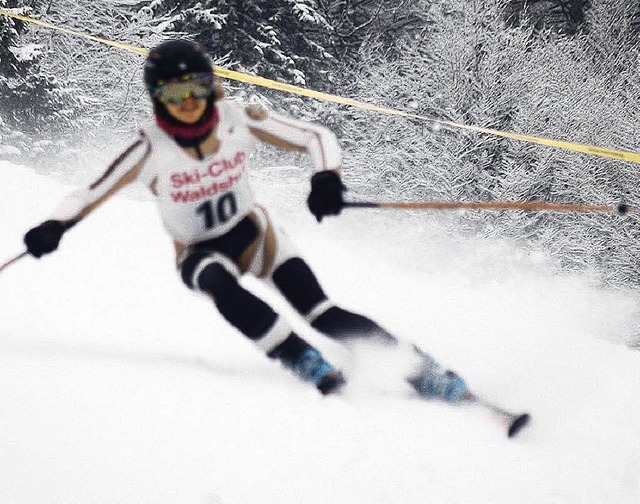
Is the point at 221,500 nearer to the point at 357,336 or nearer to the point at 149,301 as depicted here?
the point at 357,336

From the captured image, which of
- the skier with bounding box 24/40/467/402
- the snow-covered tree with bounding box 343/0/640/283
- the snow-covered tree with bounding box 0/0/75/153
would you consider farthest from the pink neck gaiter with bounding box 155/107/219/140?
the snow-covered tree with bounding box 343/0/640/283

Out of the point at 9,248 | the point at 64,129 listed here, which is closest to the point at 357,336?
the point at 9,248

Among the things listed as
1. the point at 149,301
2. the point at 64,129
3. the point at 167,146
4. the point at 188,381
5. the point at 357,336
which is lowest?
the point at 64,129

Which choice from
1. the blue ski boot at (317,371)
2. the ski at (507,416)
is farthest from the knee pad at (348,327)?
the ski at (507,416)

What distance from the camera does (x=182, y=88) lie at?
235cm

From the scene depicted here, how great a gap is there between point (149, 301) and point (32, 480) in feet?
6.13

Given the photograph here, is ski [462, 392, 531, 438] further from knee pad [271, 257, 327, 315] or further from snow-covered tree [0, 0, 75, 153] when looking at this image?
snow-covered tree [0, 0, 75, 153]

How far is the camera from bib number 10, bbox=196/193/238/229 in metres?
2.59

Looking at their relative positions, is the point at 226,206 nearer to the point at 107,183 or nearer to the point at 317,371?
the point at 107,183

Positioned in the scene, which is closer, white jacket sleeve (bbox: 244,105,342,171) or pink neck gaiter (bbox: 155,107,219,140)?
pink neck gaiter (bbox: 155,107,219,140)

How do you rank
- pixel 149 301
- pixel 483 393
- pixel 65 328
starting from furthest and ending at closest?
pixel 149 301
pixel 65 328
pixel 483 393

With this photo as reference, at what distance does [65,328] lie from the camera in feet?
10.6

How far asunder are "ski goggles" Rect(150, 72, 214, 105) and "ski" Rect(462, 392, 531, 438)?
1641 millimetres

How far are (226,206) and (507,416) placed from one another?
1.46 meters
